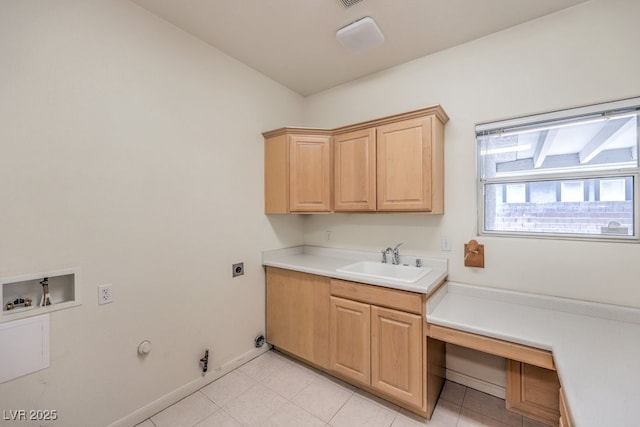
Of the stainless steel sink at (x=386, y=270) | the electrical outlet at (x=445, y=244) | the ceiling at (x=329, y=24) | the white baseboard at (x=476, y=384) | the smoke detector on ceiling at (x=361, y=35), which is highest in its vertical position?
the ceiling at (x=329, y=24)

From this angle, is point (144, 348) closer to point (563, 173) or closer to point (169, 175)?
point (169, 175)

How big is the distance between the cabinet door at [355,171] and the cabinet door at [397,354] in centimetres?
92

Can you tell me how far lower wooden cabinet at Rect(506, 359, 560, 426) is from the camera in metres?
1.70

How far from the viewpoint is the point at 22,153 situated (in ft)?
4.40

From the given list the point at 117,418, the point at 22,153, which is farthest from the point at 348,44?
the point at 117,418

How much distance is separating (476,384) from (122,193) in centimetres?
296

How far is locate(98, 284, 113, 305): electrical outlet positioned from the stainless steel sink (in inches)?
61.5

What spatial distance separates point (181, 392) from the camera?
1966mm

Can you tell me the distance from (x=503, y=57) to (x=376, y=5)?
105 cm

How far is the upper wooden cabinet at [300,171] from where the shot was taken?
2.52 metres

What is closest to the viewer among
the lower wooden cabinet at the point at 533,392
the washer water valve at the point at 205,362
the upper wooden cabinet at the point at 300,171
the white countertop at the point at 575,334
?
the white countertop at the point at 575,334

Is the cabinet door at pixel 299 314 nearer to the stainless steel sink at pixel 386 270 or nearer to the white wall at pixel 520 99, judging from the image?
the stainless steel sink at pixel 386 270

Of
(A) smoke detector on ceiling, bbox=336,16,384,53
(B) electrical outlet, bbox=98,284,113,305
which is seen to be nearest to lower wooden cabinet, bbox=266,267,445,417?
(B) electrical outlet, bbox=98,284,113,305

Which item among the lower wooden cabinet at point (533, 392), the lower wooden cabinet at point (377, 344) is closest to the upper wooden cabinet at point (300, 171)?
the lower wooden cabinet at point (377, 344)
